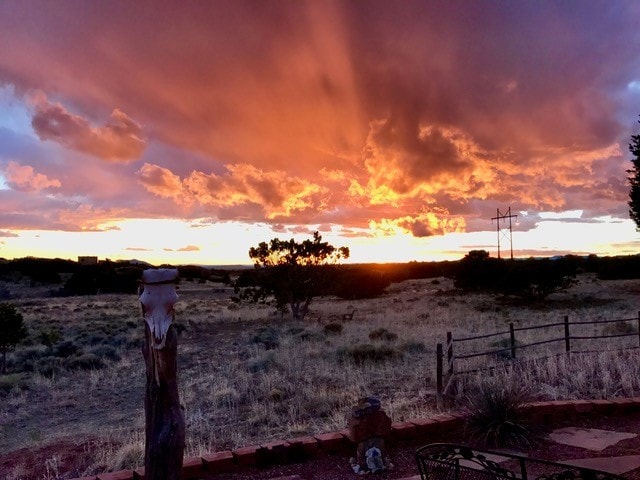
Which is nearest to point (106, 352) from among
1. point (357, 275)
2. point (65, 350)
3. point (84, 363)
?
point (65, 350)

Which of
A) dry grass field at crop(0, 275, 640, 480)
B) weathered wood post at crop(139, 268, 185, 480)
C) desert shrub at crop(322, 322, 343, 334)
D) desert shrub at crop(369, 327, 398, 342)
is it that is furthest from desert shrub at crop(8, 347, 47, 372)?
weathered wood post at crop(139, 268, 185, 480)

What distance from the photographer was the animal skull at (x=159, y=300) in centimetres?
363

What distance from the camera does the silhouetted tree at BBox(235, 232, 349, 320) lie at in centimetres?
2678

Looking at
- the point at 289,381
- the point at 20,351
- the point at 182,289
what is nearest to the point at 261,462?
the point at 289,381

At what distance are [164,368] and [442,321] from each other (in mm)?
19136

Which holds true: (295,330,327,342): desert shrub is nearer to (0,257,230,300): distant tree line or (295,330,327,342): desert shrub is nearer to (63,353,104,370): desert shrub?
(63,353,104,370): desert shrub

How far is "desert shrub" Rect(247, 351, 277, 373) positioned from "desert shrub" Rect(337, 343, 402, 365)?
5.48ft

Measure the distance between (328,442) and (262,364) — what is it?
7.26m

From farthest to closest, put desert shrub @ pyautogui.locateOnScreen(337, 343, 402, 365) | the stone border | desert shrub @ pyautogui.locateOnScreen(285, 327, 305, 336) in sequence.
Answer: desert shrub @ pyautogui.locateOnScreen(285, 327, 305, 336)
desert shrub @ pyautogui.locateOnScreen(337, 343, 402, 365)
the stone border

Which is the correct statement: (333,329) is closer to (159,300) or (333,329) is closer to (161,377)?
(161,377)

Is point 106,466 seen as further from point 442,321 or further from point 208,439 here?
point 442,321

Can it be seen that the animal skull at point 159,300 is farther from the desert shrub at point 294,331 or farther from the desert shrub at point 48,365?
the desert shrub at point 294,331

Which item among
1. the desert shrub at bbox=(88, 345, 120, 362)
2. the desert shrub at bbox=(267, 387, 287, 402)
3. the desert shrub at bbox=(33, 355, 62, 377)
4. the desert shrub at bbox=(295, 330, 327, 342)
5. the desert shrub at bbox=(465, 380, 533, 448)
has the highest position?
the desert shrub at bbox=(465, 380, 533, 448)

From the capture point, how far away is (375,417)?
563 cm
